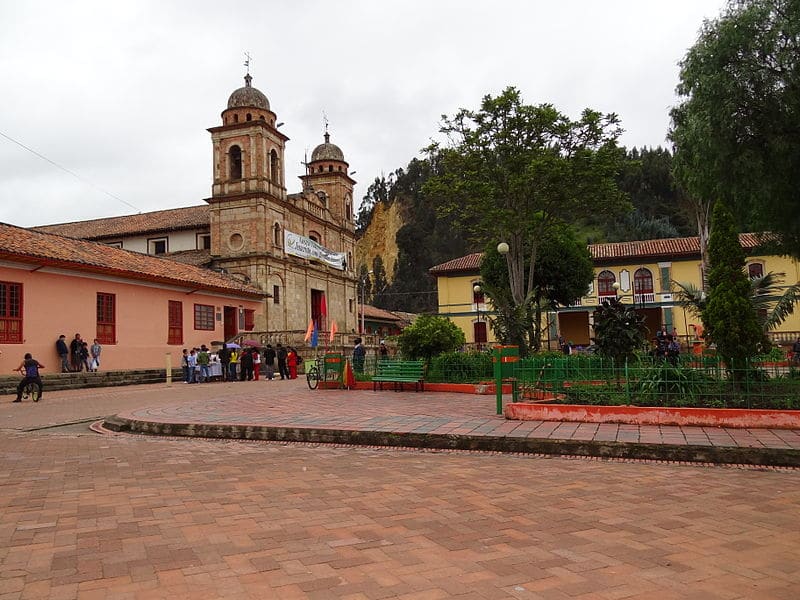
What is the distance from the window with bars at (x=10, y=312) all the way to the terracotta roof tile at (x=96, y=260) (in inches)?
38.2

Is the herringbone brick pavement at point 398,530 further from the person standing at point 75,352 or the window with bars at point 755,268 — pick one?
the window with bars at point 755,268

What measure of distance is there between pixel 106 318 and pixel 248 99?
1795 centimetres

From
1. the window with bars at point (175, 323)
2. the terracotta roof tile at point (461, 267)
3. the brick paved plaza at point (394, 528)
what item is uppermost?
the terracotta roof tile at point (461, 267)

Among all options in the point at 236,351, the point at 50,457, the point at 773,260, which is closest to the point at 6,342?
the point at 236,351

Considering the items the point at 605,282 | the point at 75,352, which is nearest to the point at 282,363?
the point at 75,352

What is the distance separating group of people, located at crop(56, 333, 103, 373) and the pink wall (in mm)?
345

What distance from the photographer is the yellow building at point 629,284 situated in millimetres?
37531

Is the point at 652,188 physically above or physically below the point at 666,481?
above

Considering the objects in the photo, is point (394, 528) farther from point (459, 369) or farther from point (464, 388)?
point (459, 369)

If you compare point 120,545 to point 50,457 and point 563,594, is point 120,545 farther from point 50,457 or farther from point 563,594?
point 50,457

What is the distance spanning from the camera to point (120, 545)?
379cm

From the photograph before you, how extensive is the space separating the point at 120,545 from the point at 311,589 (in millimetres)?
1473

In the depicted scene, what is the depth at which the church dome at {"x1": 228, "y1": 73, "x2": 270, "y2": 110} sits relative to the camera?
35.7m

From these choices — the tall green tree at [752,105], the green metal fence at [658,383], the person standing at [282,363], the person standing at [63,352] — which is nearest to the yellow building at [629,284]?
the person standing at [282,363]
